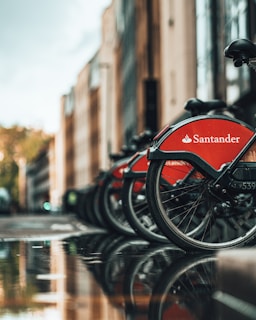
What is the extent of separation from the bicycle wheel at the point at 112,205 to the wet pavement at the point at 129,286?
4270mm

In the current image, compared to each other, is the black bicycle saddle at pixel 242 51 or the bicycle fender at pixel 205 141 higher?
the black bicycle saddle at pixel 242 51

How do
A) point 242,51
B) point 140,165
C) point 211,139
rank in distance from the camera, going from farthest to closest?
1. point 140,165
2. point 211,139
3. point 242,51

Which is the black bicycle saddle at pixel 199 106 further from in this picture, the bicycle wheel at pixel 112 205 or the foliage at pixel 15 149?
the foliage at pixel 15 149

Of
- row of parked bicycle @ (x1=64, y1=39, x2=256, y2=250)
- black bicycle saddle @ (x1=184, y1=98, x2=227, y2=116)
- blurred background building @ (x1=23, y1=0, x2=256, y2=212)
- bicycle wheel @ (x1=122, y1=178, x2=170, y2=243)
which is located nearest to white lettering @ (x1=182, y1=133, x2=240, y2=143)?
row of parked bicycle @ (x1=64, y1=39, x2=256, y2=250)

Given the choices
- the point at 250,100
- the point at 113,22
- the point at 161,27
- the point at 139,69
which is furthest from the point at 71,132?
the point at 250,100

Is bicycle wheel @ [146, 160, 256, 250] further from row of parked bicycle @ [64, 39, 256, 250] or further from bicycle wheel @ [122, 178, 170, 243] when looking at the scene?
bicycle wheel @ [122, 178, 170, 243]

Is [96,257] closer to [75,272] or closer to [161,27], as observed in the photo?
[75,272]

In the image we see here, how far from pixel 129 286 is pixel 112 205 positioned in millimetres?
7574

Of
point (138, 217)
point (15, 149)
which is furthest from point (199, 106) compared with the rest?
point (15, 149)

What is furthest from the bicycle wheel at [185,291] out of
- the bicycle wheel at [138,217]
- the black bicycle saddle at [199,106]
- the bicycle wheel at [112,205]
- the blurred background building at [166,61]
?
the bicycle wheel at [112,205]

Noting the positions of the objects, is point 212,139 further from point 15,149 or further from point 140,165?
point 15,149

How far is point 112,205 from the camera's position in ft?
41.6

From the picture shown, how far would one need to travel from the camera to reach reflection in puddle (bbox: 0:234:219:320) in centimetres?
404

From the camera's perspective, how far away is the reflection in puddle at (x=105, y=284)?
159 inches
